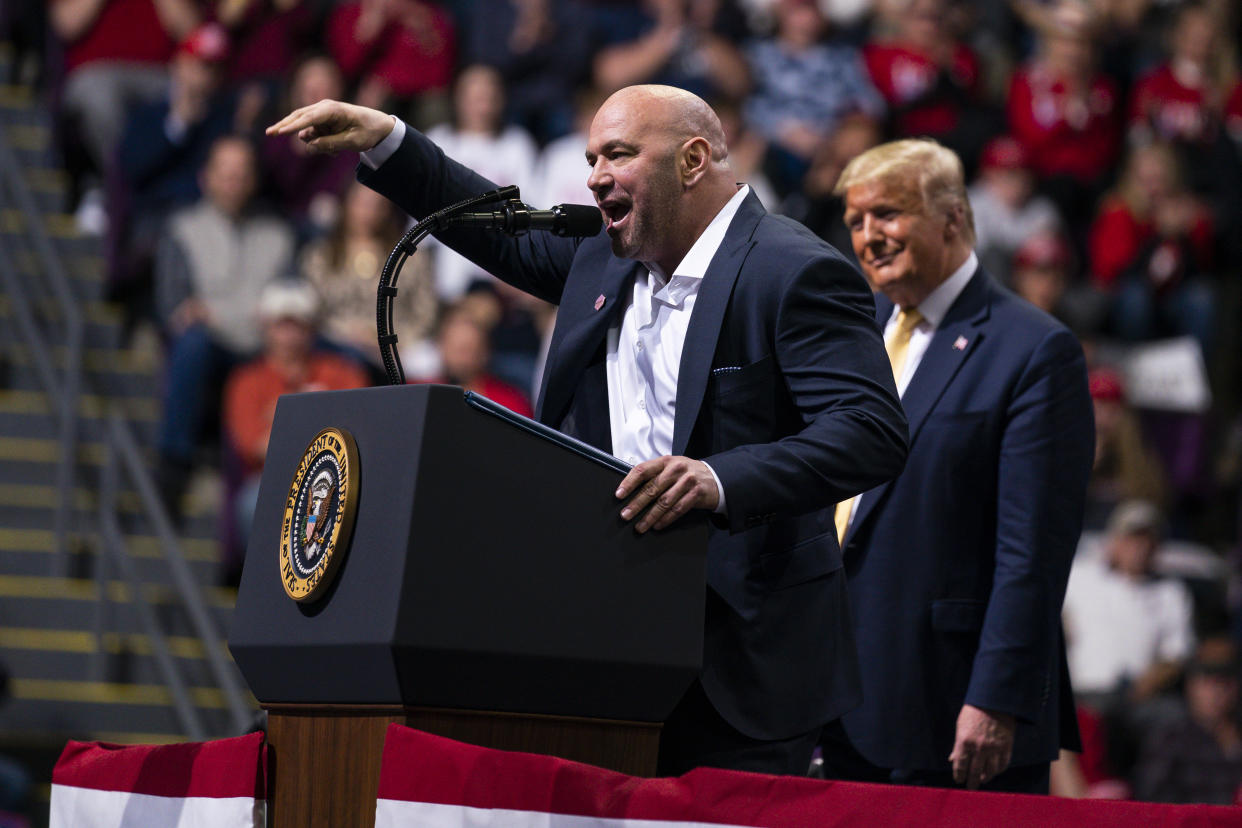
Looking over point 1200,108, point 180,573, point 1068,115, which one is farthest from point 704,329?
point 1200,108

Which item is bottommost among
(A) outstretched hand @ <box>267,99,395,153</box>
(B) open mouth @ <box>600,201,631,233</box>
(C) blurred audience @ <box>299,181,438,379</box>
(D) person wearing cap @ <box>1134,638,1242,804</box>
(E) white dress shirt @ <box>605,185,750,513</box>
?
(D) person wearing cap @ <box>1134,638,1242,804</box>

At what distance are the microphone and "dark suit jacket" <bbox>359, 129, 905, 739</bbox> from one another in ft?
0.68

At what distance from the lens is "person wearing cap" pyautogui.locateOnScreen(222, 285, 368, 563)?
6.57m

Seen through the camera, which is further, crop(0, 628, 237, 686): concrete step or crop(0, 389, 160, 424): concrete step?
crop(0, 389, 160, 424): concrete step

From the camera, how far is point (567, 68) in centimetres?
886

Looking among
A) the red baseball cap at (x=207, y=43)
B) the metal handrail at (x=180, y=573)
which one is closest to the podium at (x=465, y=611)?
the metal handrail at (x=180, y=573)

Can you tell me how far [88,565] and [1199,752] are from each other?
431 cm

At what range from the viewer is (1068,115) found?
30.7 ft

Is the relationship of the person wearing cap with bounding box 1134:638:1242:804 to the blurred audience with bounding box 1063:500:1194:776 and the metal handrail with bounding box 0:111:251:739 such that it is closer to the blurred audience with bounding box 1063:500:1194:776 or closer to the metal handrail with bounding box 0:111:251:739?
the blurred audience with bounding box 1063:500:1194:776

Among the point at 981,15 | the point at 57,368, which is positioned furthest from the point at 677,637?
the point at 981,15

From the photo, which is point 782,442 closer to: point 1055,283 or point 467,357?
point 467,357

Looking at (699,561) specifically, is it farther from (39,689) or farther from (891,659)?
(39,689)

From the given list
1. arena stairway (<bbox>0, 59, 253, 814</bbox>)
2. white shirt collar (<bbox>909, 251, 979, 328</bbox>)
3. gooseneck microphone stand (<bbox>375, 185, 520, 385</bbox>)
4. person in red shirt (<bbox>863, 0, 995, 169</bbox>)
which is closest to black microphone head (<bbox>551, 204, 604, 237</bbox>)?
gooseneck microphone stand (<bbox>375, 185, 520, 385</bbox>)

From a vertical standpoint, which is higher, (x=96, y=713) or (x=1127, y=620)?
(x=1127, y=620)
